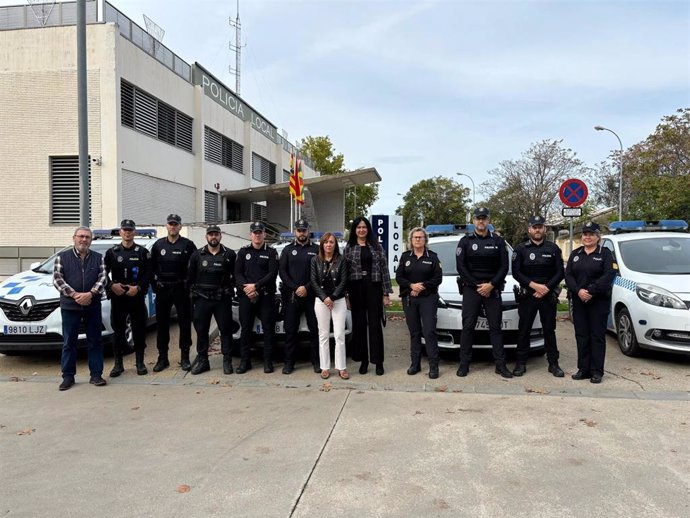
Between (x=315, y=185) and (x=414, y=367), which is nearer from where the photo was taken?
(x=414, y=367)

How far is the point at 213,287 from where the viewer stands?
639 centimetres

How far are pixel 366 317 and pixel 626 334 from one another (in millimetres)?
3526

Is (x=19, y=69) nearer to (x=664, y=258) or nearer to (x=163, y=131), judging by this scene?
(x=163, y=131)

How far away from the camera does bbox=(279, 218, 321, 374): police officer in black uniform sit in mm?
6297

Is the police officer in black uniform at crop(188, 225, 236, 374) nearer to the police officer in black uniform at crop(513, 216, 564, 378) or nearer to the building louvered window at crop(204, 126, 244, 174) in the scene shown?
the police officer in black uniform at crop(513, 216, 564, 378)

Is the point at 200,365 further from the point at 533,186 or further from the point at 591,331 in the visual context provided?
the point at 533,186

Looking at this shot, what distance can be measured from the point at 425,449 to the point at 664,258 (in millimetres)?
5139

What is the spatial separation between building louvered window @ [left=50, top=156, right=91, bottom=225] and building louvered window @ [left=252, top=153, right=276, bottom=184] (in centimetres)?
1564

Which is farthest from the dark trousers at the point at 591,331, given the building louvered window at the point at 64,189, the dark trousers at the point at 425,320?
the building louvered window at the point at 64,189

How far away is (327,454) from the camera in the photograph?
4047 mm

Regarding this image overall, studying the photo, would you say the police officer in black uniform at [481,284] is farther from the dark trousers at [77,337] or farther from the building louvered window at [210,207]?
the building louvered window at [210,207]

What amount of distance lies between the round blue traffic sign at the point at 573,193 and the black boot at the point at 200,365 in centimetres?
684

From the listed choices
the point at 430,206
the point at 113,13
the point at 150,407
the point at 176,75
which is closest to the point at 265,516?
the point at 150,407

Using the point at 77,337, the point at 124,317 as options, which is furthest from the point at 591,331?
the point at 77,337
